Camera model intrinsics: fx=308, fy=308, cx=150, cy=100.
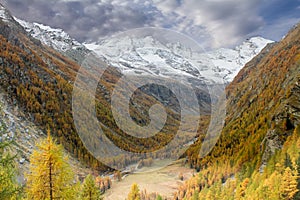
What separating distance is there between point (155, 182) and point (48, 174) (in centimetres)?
9699

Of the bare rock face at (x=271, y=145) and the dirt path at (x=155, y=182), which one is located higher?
Answer: the bare rock face at (x=271, y=145)

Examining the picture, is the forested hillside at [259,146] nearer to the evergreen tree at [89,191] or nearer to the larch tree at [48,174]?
the evergreen tree at [89,191]

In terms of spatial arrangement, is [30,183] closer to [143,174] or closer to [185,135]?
[143,174]

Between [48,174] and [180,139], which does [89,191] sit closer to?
[48,174]

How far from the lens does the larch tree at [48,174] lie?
49.4 ft

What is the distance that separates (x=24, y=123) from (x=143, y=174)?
4687cm

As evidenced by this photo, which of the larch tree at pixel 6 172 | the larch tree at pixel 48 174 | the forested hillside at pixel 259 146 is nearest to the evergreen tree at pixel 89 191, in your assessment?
the larch tree at pixel 48 174

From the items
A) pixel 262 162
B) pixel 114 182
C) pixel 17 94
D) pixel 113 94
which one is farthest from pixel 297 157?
pixel 113 94

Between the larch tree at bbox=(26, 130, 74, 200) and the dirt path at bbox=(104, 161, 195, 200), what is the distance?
261 ft

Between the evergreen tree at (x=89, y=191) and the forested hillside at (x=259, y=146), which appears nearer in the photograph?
the evergreen tree at (x=89, y=191)

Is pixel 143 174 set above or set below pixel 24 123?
below

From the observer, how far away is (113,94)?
7810 inches

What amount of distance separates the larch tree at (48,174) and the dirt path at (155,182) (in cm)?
7949

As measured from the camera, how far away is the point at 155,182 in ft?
356
